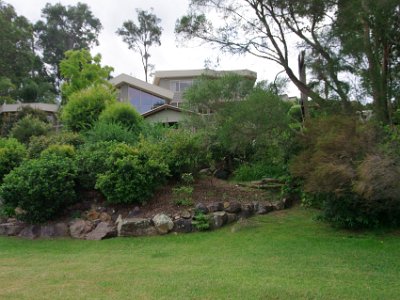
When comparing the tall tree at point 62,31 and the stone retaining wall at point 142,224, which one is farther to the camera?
the tall tree at point 62,31

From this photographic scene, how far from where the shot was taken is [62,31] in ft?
154

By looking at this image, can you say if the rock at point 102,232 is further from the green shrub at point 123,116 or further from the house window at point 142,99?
the house window at point 142,99

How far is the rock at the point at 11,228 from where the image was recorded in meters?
9.95

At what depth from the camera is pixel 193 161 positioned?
11180 millimetres

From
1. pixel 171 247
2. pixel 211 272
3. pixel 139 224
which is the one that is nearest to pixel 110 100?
pixel 139 224

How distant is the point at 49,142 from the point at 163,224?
5.83m

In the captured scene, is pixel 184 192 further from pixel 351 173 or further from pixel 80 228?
pixel 351 173

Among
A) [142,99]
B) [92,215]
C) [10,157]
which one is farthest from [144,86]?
[92,215]

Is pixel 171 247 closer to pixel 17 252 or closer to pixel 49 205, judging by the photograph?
pixel 17 252

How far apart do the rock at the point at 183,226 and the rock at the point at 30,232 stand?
127 inches

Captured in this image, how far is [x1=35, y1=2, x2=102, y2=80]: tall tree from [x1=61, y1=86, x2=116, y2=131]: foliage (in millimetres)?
31454

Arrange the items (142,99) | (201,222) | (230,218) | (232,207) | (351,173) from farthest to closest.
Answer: (142,99)
(232,207)
(230,218)
(201,222)
(351,173)

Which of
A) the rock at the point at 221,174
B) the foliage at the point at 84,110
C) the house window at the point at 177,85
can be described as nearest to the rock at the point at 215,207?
the rock at the point at 221,174

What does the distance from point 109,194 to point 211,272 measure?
4.75 meters
